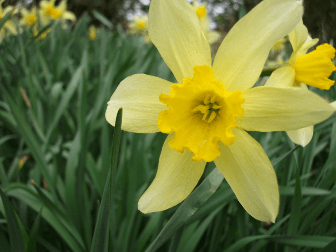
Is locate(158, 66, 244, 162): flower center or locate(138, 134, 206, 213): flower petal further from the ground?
locate(158, 66, 244, 162): flower center

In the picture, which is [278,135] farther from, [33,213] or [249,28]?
[33,213]

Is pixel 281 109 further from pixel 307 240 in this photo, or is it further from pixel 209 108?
pixel 307 240

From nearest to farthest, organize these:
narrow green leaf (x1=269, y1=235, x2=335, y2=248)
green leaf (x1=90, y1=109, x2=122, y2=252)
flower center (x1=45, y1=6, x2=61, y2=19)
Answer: green leaf (x1=90, y1=109, x2=122, y2=252) → narrow green leaf (x1=269, y1=235, x2=335, y2=248) → flower center (x1=45, y1=6, x2=61, y2=19)

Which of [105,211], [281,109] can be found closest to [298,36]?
[281,109]

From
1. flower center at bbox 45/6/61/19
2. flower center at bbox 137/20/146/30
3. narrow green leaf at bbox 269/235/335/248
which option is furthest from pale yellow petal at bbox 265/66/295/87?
flower center at bbox 137/20/146/30

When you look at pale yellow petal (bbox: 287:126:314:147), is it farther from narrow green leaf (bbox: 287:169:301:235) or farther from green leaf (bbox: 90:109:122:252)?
green leaf (bbox: 90:109:122:252)

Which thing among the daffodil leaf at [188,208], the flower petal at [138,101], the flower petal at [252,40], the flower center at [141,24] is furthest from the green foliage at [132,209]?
the flower center at [141,24]

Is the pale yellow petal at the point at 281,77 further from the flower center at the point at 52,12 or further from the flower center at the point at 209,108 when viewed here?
the flower center at the point at 52,12
